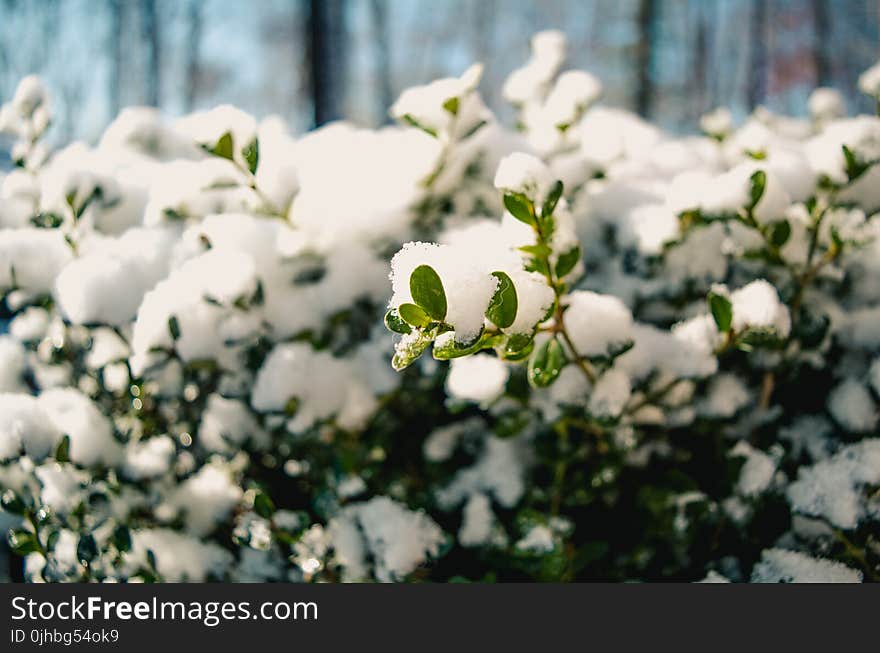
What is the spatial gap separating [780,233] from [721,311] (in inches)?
6.2

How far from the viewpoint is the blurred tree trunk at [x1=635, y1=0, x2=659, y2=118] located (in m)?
6.75

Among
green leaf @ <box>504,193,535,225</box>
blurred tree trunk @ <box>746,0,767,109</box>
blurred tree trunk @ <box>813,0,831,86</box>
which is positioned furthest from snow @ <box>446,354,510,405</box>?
blurred tree trunk @ <box>746,0,767,109</box>

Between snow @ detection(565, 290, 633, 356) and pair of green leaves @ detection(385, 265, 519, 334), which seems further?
snow @ detection(565, 290, 633, 356)

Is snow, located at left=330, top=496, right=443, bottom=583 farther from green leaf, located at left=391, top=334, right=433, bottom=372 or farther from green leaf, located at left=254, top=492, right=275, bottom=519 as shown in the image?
green leaf, located at left=391, top=334, right=433, bottom=372

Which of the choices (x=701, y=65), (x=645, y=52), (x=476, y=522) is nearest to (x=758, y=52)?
(x=701, y=65)

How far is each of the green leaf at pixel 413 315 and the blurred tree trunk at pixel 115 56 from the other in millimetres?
10987

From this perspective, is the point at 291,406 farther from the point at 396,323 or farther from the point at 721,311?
the point at 721,311

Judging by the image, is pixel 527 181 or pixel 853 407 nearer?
pixel 527 181

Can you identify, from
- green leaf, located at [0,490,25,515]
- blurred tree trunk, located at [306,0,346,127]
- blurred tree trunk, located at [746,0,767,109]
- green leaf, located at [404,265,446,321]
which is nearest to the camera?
green leaf, located at [404,265,446,321]

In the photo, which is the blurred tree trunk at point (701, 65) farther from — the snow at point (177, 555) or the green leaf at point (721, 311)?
the snow at point (177, 555)

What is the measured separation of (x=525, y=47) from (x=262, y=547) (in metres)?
13.8

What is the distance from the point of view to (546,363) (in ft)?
2.12

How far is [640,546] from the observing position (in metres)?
0.89

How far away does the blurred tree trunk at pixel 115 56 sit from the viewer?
970cm
